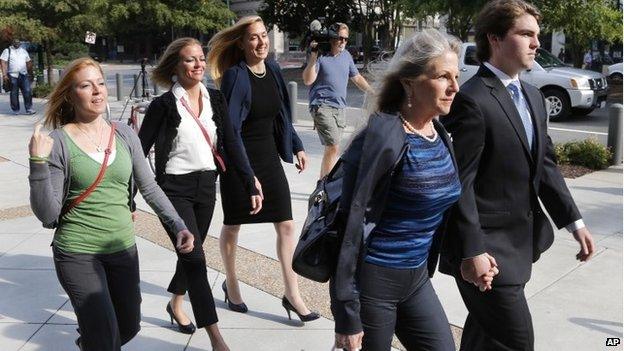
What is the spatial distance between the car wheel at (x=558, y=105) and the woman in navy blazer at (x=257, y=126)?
1179cm

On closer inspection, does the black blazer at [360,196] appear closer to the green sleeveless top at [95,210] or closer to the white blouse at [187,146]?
the green sleeveless top at [95,210]

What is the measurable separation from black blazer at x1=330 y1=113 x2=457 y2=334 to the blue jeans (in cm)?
1594

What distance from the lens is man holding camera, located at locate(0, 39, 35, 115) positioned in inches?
650

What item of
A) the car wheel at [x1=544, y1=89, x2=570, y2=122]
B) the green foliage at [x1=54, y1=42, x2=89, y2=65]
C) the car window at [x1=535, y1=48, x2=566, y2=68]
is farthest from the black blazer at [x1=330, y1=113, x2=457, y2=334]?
the green foliage at [x1=54, y1=42, x2=89, y2=65]

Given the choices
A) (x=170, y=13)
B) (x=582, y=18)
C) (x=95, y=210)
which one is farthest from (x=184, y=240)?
(x=170, y=13)

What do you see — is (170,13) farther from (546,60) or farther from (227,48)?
(227,48)

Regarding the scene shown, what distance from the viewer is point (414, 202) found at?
241 cm

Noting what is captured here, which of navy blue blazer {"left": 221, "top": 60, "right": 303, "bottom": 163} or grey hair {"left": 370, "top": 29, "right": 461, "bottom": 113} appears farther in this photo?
navy blue blazer {"left": 221, "top": 60, "right": 303, "bottom": 163}

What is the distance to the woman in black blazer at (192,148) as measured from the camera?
3.64 metres

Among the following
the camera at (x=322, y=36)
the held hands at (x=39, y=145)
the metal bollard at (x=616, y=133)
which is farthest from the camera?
A: the metal bollard at (x=616, y=133)

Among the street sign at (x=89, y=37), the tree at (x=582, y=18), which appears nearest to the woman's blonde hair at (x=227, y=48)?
the tree at (x=582, y=18)

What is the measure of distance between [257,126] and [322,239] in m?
1.96

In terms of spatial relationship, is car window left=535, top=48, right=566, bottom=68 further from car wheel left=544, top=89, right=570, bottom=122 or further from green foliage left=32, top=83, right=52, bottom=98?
green foliage left=32, top=83, right=52, bottom=98

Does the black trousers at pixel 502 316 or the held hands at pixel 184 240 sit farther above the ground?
the held hands at pixel 184 240
